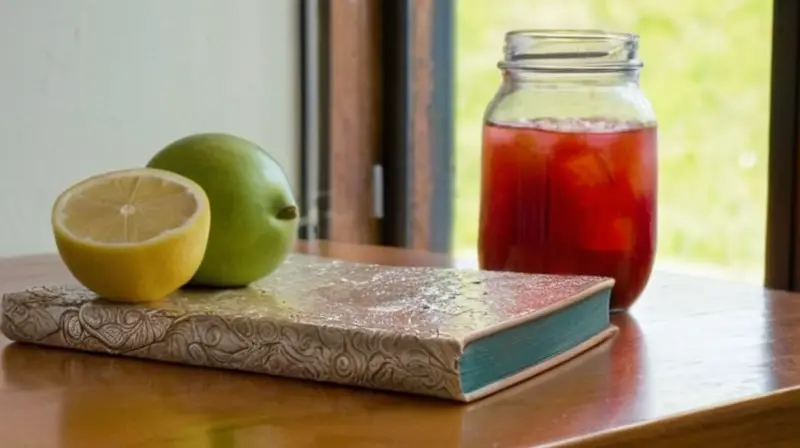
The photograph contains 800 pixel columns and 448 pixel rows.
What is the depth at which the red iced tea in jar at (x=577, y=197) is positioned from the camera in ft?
Result: 2.64

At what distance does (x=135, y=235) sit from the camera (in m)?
0.69

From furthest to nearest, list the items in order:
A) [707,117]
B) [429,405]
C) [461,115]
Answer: [461,115] → [707,117] → [429,405]

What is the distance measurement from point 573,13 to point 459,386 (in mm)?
1020

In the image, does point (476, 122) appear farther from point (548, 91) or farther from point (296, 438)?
point (296, 438)

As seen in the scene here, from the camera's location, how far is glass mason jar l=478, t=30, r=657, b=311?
31.7 inches

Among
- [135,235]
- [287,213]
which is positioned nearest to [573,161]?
[287,213]

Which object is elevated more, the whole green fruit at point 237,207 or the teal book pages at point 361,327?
the whole green fruit at point 237,207

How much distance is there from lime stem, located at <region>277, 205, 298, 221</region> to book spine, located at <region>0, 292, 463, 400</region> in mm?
123

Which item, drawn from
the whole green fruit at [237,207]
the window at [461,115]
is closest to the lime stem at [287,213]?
the whole green fruit at [237,207]

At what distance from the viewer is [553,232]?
82 centimetres

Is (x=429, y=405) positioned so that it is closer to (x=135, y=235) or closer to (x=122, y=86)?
(x=135, y=235)

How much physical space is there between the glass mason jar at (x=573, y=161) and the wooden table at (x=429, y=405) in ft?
0.31

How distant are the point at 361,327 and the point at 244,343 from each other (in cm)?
7

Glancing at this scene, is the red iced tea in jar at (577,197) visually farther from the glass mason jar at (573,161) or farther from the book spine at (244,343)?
the book spine at (244,343)
